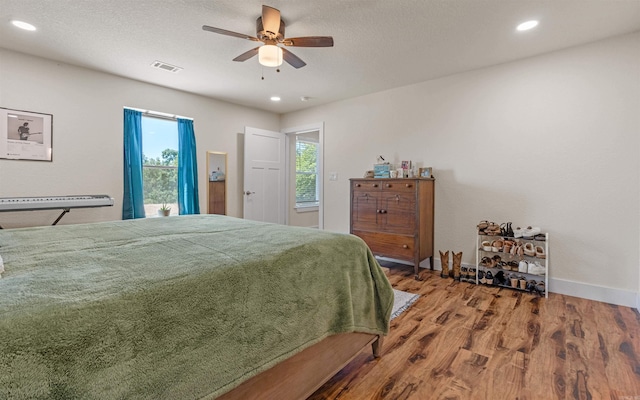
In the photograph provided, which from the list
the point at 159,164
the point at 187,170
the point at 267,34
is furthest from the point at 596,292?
the point at 159,164

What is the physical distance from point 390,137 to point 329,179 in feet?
4.10

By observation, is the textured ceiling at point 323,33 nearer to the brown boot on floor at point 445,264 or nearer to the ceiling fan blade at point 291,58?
the ceiling fan blade at point 291,58

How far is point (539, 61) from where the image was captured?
10.2 feet

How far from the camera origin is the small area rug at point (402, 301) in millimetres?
2546

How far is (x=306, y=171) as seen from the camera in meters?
6.38

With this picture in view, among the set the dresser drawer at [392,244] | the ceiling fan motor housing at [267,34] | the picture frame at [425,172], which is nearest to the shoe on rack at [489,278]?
the dresser drawer at [392,244]

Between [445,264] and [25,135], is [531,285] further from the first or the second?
[25,135]

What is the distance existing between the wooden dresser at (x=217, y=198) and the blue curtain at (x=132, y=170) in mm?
997

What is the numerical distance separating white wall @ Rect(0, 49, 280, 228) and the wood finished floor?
3.59m

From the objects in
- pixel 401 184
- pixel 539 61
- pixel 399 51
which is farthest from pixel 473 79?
pixel 401 184

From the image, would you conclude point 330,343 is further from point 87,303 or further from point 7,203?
point 7,203

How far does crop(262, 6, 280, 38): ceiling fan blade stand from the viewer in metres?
2.19

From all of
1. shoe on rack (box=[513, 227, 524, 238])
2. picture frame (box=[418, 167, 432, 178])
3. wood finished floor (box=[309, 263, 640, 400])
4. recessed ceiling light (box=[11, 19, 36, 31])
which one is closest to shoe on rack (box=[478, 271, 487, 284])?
wood finished floor (box=[309, 263, 640, 400])

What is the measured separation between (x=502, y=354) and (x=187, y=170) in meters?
4.17
